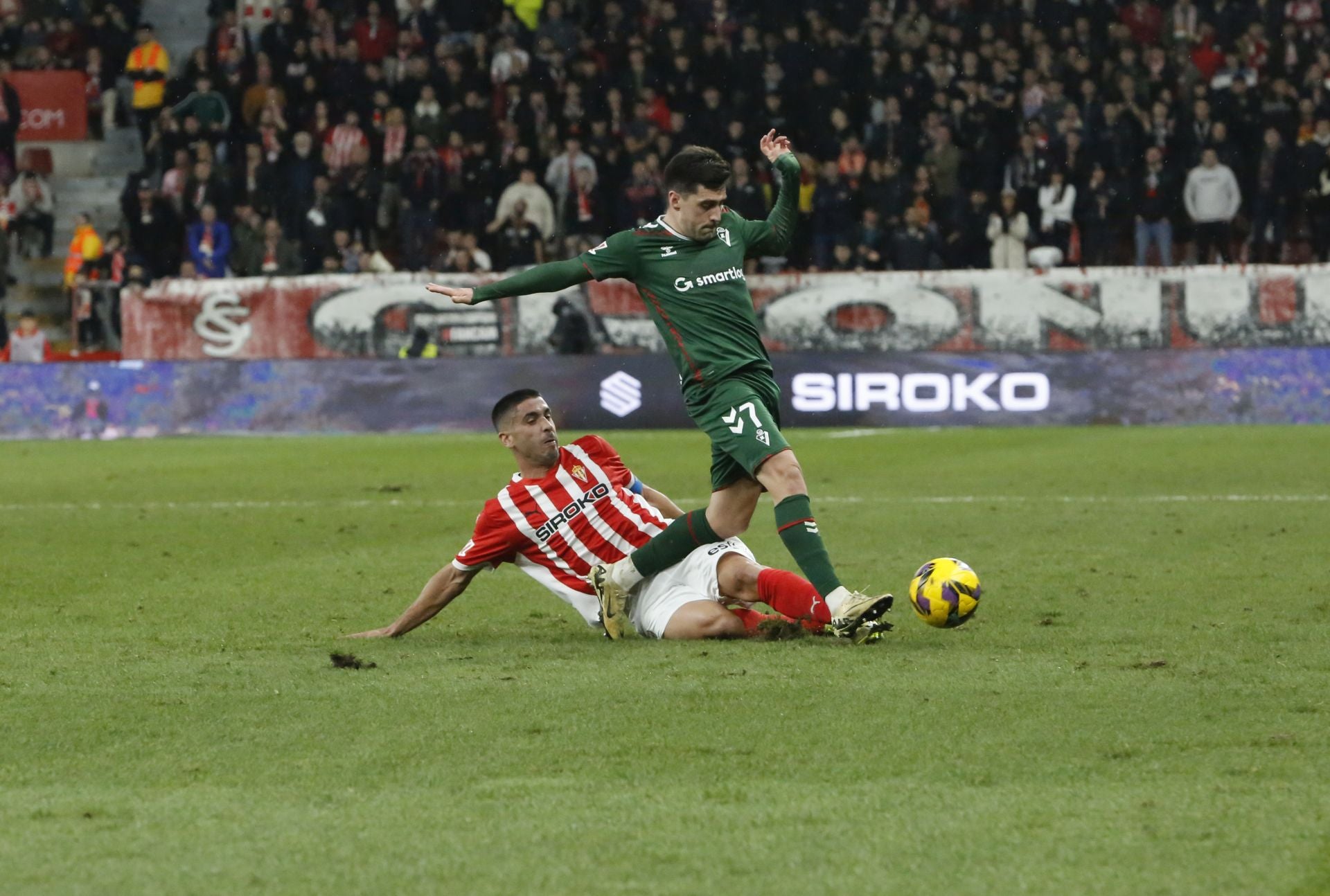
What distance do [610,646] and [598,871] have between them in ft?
9.27

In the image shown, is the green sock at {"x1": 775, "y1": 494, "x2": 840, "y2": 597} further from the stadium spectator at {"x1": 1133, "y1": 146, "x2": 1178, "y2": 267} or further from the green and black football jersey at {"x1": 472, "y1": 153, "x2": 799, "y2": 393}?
the stadium spectator at {"x1": 1133, "y1": 146, "x2": 1178, "y2": 267}

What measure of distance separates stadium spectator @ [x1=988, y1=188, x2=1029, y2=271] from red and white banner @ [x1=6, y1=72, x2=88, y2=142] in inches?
498

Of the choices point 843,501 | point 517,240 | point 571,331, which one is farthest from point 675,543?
point 517,240

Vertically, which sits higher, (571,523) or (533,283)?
(533,283)

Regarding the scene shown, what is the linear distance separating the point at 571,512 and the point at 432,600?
1.90 feet

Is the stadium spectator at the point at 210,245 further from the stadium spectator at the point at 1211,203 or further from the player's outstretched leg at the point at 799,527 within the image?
the player's outstretched leg at the point at 799,527

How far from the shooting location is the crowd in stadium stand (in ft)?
68.0

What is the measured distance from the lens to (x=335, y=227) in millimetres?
21828

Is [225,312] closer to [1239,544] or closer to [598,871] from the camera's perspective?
[1239,544]

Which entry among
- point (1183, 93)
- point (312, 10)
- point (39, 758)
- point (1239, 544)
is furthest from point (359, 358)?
point (39, 758)

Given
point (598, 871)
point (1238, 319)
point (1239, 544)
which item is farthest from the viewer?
point (1238, 319)

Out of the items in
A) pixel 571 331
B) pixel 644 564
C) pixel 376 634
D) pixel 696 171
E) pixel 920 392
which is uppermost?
pixel 696 171

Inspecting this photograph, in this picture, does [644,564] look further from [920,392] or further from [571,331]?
[571,331]

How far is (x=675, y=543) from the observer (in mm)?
6289
